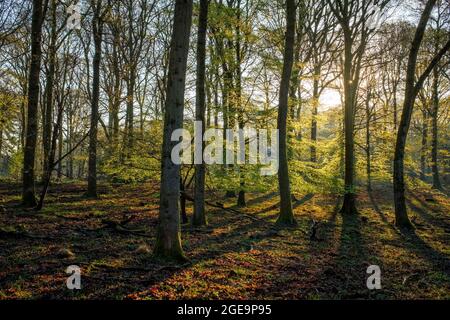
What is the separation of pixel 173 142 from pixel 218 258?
2.76 m

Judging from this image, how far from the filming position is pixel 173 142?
6379 mm

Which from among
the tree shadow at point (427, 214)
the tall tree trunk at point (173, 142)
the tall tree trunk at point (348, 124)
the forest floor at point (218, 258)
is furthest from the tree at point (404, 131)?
the tall tree trunk at point (173, 142)

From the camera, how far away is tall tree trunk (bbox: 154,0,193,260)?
6.36m

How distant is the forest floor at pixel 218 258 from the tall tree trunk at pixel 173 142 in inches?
20.3

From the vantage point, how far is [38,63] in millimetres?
11555

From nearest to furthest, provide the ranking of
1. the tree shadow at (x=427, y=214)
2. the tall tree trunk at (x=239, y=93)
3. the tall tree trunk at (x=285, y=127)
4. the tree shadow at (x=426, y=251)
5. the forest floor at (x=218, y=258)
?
the forest floor at (x=218, y=258) < the tree shadow at (x=426, y=251) < the tall tree trunk at (x=285, y=127) < the tree shadow at (x=427, y=214) < the tall tree trunk at (x=239, y=93)

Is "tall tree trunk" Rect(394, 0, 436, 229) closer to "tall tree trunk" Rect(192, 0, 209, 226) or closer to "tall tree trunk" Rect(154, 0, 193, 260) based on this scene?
"tall tree trunk" Rect(192, 0, 209, 226)

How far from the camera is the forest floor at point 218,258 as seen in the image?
5160mm

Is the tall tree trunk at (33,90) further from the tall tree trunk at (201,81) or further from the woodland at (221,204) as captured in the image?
the tall tree trunk at (201,81)

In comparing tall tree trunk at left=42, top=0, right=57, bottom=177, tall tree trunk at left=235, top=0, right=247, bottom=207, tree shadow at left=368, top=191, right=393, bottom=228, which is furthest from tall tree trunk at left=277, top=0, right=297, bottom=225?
tall tree trunk at left=42, top=0, right=57, bottom=177

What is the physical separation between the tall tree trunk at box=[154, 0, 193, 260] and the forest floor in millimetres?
516
